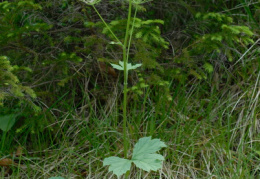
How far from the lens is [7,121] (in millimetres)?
2082

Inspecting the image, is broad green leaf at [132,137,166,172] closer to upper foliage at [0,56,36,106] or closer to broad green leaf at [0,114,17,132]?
upper foliage at [0,56,36,106]

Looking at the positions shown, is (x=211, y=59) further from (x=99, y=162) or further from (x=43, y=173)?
(x=43, y=173)

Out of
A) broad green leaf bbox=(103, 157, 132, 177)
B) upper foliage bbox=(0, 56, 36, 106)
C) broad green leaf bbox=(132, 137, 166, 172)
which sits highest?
upper foliage bbox=(0, 56, 36, 106)

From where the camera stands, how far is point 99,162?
1899 mm

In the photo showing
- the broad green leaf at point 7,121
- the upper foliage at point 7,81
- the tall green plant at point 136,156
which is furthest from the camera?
the broad green leaf at point 7,121

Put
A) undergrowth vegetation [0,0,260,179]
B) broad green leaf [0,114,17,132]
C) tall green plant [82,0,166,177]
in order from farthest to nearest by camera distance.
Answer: broad green leaf [0,114,17,132]
undergrowth vegetation [0,0,260,179]
tall green plant [82,0,166,177]

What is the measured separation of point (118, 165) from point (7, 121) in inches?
41.4

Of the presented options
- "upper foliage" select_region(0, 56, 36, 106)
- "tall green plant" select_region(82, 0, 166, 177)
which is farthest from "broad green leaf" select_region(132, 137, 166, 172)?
"upper foliage" select_region(0, 56, 36, 106)

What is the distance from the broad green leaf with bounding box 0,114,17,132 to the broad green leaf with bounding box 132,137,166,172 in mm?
975

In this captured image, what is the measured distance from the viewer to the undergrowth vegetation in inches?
75.3

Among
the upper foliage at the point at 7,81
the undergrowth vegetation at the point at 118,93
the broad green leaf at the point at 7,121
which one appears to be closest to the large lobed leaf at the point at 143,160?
the undergrowth vegetation at the point at 118,93

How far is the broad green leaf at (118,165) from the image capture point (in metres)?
1.29

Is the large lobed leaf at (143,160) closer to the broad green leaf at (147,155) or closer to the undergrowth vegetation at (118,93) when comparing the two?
the broad green leaf at (147,155)

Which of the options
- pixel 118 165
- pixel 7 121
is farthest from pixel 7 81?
pixel 118 165
